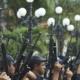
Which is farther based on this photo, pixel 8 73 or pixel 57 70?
pixel 57 70

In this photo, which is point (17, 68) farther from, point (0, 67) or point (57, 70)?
point (57, 70)

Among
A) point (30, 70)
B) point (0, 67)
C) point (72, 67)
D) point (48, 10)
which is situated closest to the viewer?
point (0, 67)

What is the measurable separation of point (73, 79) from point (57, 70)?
0.76m

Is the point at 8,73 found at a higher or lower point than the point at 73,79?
higher

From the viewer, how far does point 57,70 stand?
7191 mm

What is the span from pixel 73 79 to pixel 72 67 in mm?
189

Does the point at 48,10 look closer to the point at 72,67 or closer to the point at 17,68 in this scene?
the point at 72,67

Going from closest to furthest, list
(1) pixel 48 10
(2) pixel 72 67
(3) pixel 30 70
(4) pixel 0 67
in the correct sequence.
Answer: (4) pixel 0 67 → (3) pixel 30 70 → (2) pixel 72 67 → (1) pixel 48 10

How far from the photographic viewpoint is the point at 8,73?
614 centimetres

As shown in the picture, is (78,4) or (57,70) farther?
(78,4)

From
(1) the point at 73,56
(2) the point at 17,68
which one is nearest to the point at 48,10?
(1) the point at 73,56

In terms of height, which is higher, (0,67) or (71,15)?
(0,67)

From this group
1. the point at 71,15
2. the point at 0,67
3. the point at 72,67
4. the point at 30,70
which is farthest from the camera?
the point at 71,15

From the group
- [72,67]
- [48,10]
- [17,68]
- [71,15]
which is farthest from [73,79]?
[71,15]
